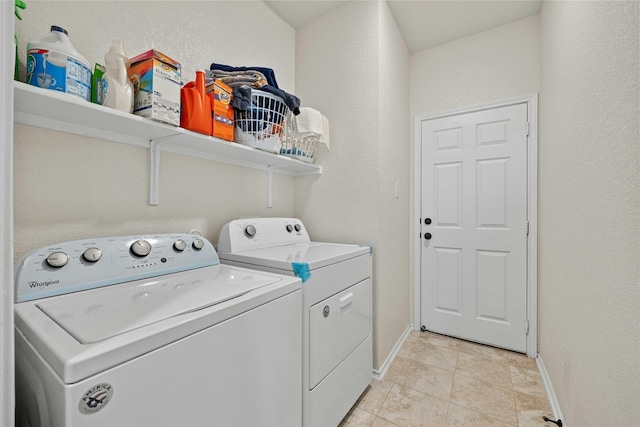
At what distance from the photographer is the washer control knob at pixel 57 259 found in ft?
2.82

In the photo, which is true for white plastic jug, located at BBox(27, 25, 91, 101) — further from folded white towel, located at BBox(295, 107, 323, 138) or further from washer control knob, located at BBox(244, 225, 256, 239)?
folded white towel, located at BBox(295, 107, 323, 138)

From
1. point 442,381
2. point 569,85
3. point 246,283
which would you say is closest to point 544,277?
point 442,381

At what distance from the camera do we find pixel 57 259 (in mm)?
875

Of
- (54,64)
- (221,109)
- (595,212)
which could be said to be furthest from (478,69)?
(54,64)

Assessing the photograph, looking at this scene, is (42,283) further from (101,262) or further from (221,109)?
(221,109)

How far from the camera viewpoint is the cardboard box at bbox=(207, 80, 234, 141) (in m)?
1.25

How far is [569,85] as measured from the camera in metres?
1.38

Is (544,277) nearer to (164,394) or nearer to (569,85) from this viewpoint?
(569,85)

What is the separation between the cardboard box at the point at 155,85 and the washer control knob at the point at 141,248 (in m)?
0.48

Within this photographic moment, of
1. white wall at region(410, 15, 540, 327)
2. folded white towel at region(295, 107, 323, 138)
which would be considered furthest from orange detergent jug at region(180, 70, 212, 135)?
white wall at region(410, 15, 540, 327)

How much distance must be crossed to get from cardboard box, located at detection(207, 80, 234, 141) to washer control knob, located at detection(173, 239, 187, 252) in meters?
0.50

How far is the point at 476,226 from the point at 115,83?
252 cm

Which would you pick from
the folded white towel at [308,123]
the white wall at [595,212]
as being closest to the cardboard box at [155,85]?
the folded white towel at [308,123]
